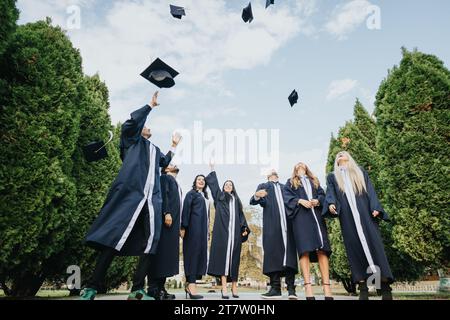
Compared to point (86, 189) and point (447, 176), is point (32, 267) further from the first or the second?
point (447, 176)

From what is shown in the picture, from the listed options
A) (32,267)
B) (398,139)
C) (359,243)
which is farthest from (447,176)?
(32,267)

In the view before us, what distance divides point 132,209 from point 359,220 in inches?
121

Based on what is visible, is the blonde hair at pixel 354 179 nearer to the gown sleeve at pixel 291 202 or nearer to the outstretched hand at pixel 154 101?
the gown sleeve at pixel 291 202

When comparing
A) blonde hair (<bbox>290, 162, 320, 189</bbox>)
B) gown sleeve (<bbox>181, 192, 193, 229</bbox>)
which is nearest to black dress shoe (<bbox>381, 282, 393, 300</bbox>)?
blonde hair (<bbox>290, 162, 320, 189</bbox>)

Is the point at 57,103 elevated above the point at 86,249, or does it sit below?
above

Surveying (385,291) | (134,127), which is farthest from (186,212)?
(385,291)

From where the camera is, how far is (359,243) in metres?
4.68

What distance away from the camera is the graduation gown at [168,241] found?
5035mm

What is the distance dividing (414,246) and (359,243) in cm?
323

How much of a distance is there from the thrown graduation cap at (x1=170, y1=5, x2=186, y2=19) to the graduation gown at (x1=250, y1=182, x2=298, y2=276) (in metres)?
3.71

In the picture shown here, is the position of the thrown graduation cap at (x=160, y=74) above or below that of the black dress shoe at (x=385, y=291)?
above

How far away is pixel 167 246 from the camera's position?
5.16 meters

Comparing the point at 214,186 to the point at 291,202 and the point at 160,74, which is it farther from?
the point at 160,74

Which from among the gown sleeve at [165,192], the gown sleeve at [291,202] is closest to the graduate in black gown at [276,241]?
the gown sleeve at [291,202]
